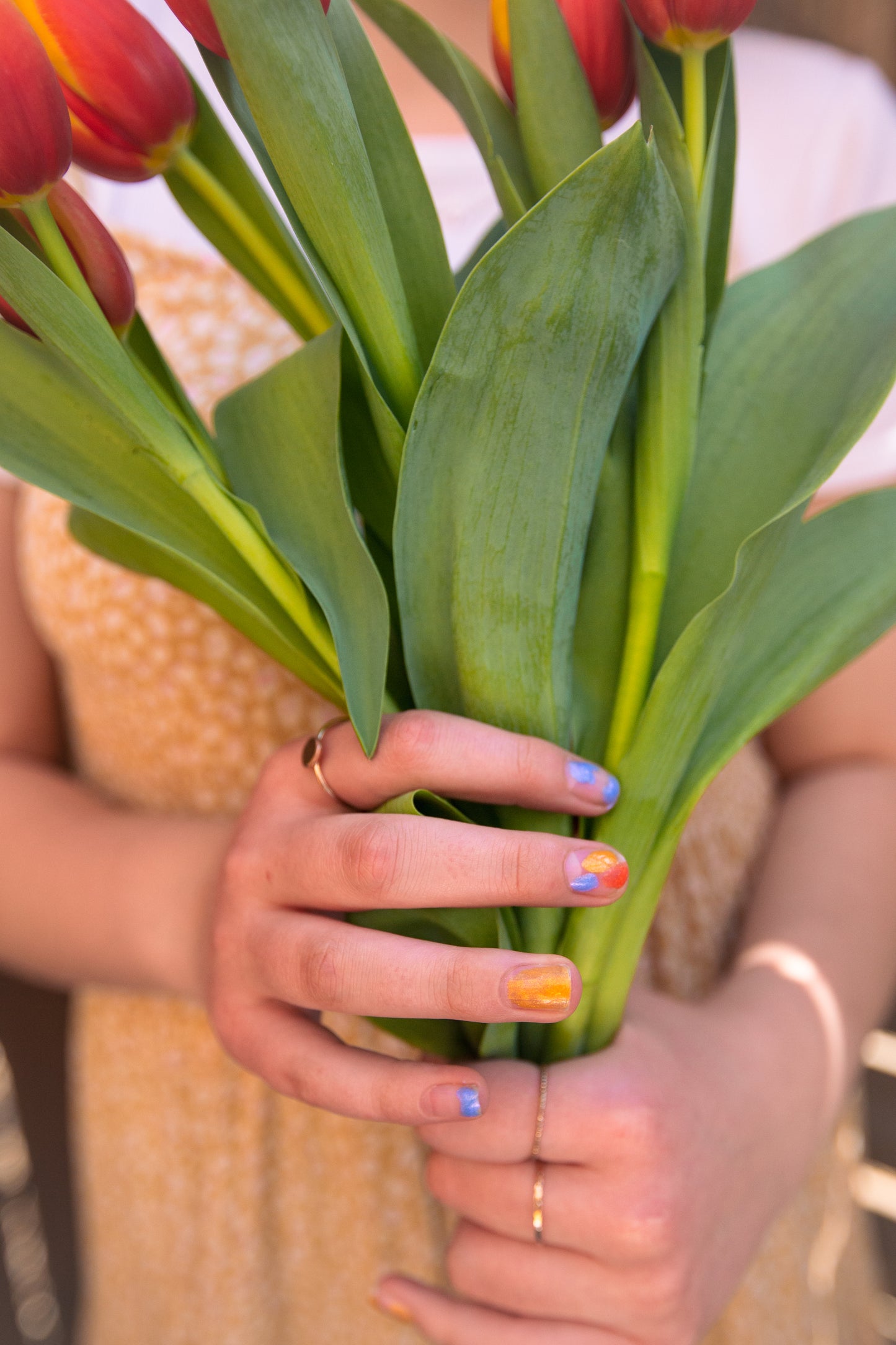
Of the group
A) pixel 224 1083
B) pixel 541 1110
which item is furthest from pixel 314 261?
pixel 224 1083

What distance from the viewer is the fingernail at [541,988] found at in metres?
0.24

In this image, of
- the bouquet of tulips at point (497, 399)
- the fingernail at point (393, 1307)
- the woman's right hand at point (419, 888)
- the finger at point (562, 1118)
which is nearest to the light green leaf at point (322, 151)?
the bouquet of tulips at point (497, 399)

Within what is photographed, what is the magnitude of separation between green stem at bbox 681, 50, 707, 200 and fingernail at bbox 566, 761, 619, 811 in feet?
0.49

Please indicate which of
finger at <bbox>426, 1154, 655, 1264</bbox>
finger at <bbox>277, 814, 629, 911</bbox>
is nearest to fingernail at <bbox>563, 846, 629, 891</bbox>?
finger at <bbox>277, 814, 629, 911</bbox>

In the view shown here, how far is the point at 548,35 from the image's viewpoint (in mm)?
233

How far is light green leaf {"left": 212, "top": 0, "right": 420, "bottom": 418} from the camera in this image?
199 millimetres

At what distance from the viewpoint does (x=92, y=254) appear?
232 mm

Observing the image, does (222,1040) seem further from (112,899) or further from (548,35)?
(548,35)

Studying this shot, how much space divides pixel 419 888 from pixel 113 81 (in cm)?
20

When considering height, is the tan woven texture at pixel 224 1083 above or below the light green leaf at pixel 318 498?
below

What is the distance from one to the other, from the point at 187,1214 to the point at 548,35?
23.6 inches

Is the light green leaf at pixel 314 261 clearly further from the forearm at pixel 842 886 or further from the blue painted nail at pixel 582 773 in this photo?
the forearm at pixel 842 886

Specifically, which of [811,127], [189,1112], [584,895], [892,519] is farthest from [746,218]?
[189,1112]

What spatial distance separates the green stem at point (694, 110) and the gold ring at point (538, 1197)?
29cm
